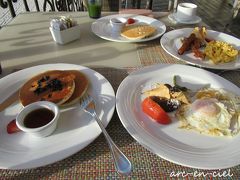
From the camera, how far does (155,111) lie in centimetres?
86

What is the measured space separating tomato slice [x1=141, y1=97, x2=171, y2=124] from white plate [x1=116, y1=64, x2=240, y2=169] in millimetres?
18

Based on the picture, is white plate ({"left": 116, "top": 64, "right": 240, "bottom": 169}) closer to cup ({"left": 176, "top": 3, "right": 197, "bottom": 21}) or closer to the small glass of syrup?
the small glass of syrup

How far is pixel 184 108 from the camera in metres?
0.91

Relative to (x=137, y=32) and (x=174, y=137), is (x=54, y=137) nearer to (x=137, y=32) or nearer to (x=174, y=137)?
(x=174, y=137)

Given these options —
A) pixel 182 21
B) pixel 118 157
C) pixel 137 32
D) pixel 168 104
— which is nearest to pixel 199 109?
pixel 168 104

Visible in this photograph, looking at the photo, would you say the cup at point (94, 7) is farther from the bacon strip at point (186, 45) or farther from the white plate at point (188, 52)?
the bacon strip at point (186, 45)

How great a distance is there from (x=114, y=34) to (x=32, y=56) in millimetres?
578

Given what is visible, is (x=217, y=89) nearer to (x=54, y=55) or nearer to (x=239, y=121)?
(x=239, y=121)

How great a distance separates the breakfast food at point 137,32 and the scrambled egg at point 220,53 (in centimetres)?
39

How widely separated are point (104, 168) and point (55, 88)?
0.42m

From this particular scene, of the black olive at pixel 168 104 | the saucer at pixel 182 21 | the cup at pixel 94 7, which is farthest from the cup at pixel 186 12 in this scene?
the black olive at pixel 168 104

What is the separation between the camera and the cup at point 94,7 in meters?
Result: 1.71

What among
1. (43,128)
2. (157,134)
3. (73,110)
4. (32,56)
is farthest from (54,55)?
(157,134)

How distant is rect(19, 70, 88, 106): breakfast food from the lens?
90cm
